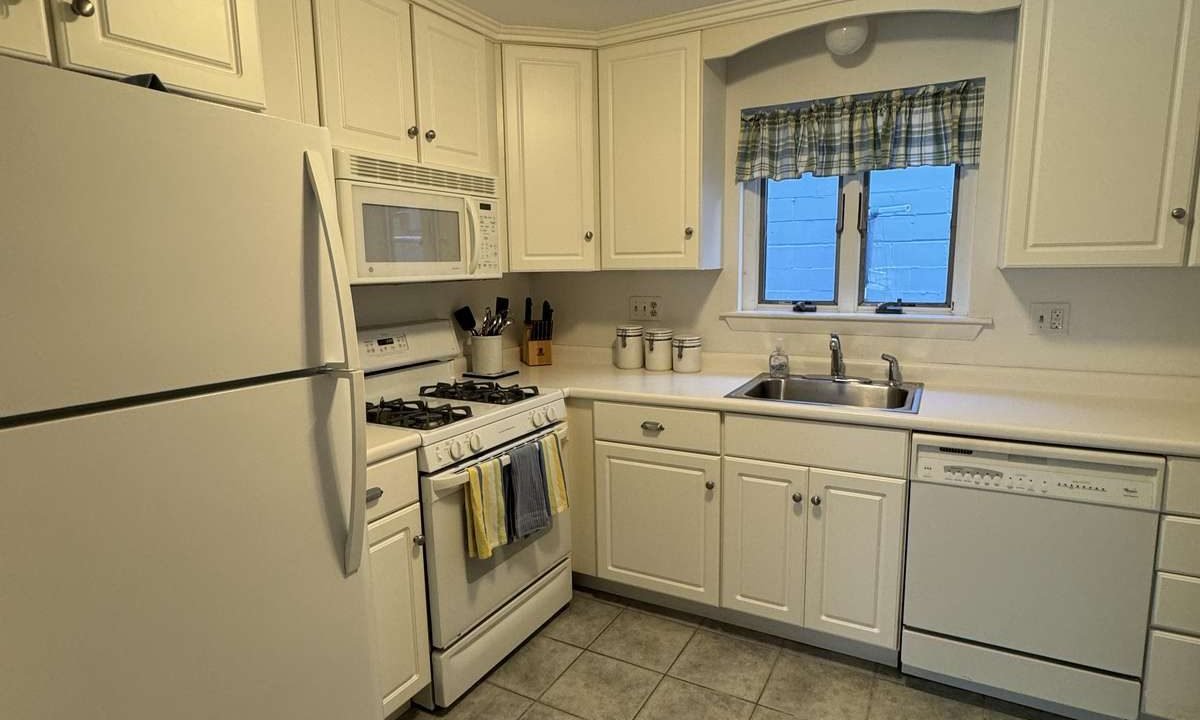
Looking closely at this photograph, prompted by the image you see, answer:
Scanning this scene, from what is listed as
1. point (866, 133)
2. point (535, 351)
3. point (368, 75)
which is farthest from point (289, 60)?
point (866, 133)

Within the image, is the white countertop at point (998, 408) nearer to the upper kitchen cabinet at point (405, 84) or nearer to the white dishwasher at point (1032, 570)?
the white dishwasher at point (1032, 570)

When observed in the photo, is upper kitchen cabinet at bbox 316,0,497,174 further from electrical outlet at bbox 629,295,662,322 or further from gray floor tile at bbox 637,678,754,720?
gray floor tile at bbox 637,678,754,720

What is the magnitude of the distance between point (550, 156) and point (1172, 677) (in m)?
2.68

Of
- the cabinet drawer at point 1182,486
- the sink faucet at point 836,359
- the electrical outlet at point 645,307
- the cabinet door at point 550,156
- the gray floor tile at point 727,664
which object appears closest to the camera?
the cabinet drawer at point 1182,486

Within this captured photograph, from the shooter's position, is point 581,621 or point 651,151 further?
point 651,151

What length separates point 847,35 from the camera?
248cm

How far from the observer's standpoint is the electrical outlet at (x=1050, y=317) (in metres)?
2.35

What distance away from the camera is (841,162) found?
2660 mm

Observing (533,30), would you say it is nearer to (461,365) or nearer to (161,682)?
(461,365)

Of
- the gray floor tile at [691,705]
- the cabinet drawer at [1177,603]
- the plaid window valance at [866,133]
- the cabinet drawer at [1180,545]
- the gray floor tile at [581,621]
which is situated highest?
the plaid window valance at [866,133]

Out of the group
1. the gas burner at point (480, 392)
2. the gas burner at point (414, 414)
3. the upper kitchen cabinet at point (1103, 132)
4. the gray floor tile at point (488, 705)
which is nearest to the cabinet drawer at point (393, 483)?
the gas burner at point (414, 414)

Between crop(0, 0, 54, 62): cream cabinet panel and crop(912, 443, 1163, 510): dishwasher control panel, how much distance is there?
7.67 feet

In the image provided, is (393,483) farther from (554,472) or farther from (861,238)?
(861,238)

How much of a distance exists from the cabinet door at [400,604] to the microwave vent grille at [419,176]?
104 centimetres
